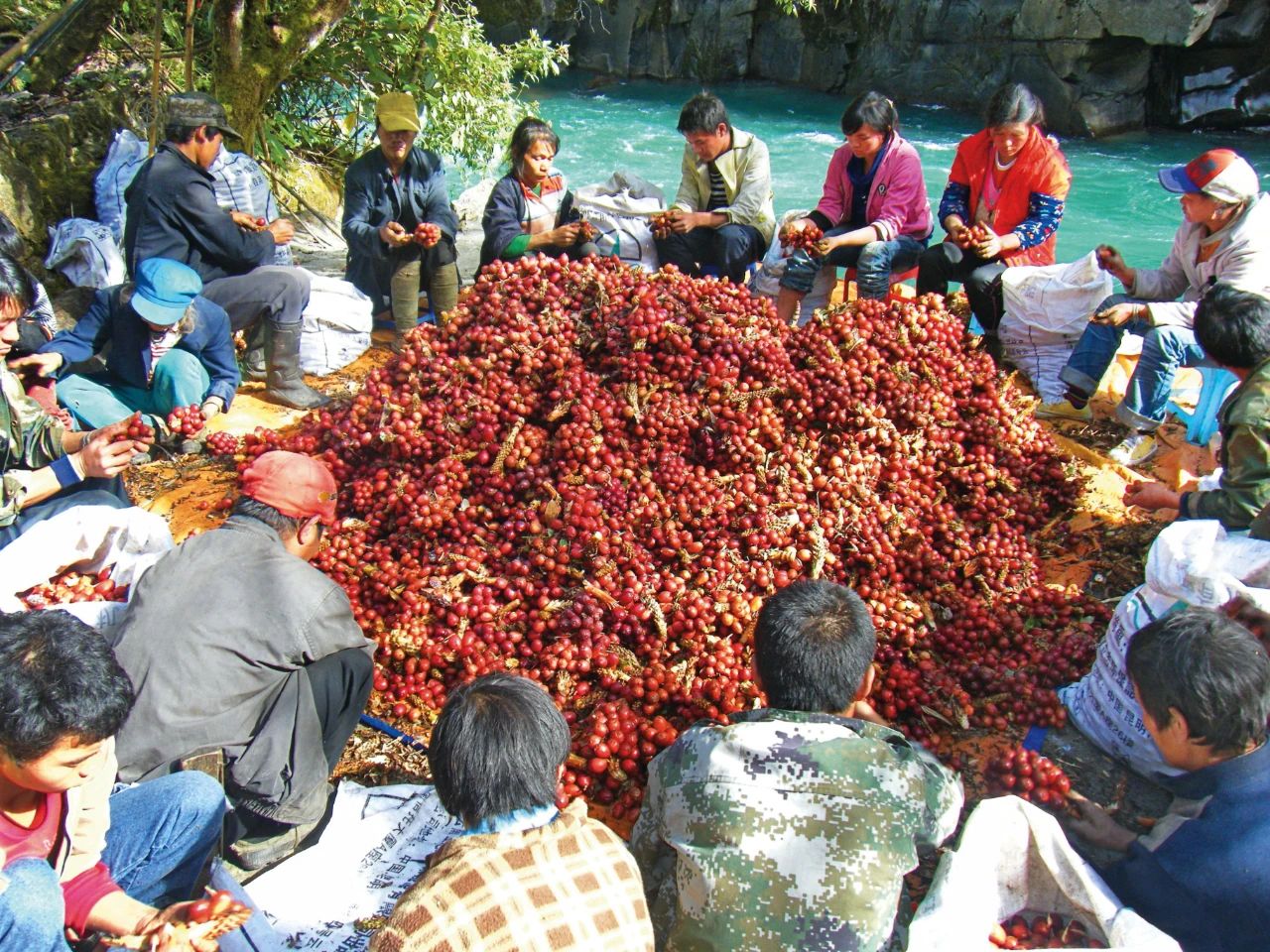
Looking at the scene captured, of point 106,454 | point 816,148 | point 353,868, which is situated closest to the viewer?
point 353,868

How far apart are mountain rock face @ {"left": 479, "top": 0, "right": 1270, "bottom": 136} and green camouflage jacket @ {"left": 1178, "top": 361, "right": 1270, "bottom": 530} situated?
1075 cm

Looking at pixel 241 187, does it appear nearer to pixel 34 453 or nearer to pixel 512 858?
pixel 34 453

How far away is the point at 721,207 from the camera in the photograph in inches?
220

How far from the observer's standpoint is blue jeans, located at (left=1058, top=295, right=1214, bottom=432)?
4.08 m

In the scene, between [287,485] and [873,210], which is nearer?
[287,485]

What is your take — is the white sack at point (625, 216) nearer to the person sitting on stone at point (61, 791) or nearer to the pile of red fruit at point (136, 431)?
the pile of red fruit at point (136, 431)

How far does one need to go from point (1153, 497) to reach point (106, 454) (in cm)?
373

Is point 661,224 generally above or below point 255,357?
above

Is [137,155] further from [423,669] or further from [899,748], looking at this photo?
[899,748]

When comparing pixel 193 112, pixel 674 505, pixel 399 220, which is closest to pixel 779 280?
pixel 399 220

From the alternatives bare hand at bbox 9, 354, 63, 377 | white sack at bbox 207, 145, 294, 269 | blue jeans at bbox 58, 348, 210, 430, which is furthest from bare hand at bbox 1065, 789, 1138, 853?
white sack at bbox 207, 145, 294, 269

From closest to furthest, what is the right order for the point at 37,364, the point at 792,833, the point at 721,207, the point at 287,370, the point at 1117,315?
the point at 792,833, the point at 37,364, the point at 1117,315, the point at 287,370, the point at 721,207

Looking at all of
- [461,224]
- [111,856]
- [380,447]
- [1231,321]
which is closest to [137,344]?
[380,447]

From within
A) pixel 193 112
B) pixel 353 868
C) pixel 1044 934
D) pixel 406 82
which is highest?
pixel 406 82
